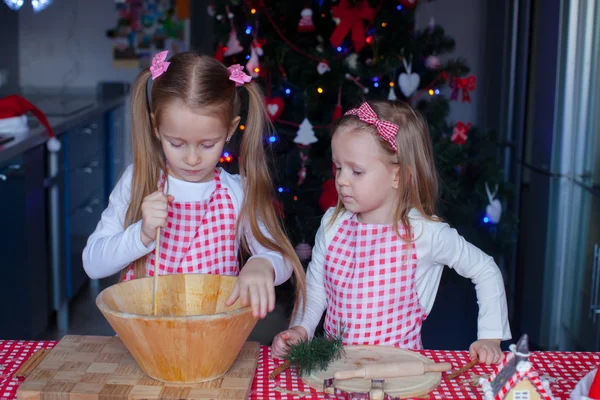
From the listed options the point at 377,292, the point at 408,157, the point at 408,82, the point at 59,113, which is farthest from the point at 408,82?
the point at 59,113

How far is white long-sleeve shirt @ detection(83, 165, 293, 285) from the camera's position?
1395mm

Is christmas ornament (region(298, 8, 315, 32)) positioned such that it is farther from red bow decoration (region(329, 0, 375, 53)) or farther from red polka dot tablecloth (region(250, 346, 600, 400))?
red polka dot tablecloth (region(250, 346, 600, 400))

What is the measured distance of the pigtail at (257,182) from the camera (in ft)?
4.93

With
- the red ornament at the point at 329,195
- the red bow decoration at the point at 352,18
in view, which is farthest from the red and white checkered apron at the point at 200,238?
the red bow decoration at the point at 352,18

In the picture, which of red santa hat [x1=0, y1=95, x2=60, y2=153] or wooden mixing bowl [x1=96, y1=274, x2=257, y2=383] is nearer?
wooden mixing bowl [x1=96, y1=274, x2=257, y2=383]

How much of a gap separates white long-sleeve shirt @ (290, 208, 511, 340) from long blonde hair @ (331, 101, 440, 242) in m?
0.03

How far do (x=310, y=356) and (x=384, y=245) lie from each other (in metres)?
0.41

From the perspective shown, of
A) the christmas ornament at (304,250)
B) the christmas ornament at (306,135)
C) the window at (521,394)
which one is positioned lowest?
the christmas ornament at (304,250)

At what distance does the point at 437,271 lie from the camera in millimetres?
1554

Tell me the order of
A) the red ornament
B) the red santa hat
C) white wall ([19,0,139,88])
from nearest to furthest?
1. the red ornament
2. the red santa hat
3. white wall ([19,0,139,88])

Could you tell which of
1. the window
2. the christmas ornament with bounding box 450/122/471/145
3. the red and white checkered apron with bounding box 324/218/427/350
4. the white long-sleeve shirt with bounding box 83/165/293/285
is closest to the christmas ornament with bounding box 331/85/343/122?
the christmas ornament with bounding box 450/122/471/145

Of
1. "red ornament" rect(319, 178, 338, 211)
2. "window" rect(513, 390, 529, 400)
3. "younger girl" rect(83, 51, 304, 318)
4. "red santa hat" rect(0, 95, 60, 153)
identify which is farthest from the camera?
"red santa hat" rect(0, 95, 60, 153)

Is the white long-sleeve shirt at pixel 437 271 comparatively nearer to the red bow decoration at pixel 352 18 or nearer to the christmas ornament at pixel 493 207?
the red bow decoration at pixel 352 18

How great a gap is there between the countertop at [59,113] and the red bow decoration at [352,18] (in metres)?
1.22
